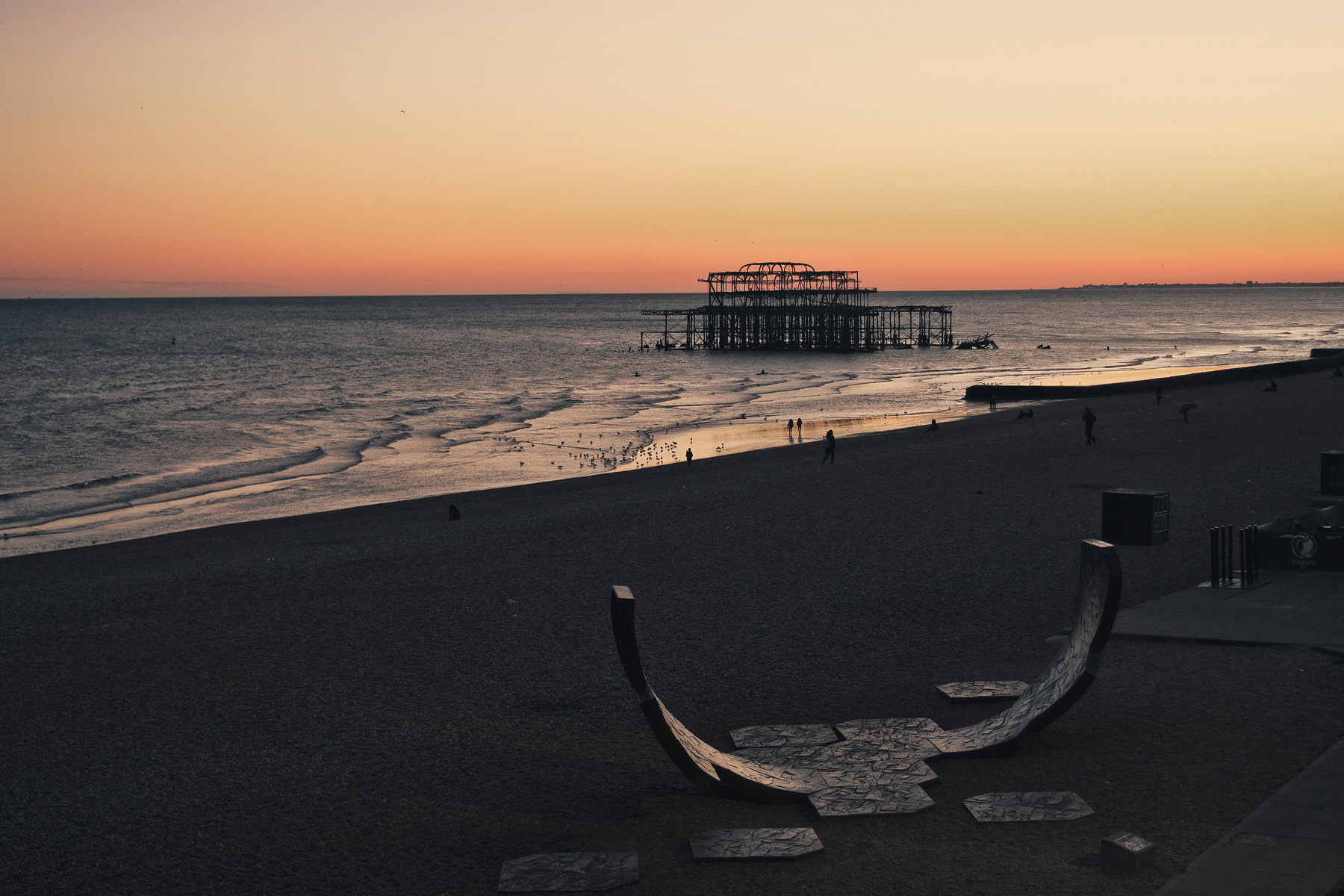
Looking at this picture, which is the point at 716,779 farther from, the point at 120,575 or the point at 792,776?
the point at 120,575

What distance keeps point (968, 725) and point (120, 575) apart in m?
11.8

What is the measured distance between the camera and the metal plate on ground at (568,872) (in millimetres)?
5062

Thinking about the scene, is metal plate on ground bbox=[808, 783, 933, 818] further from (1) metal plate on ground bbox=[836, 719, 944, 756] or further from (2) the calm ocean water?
(2) the calm ocean water

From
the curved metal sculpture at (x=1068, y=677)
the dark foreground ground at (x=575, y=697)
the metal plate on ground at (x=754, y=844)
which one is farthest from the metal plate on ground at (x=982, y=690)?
the metal plate on ground at (x=754, y=844)

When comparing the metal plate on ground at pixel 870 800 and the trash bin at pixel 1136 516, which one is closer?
the metal plate on ground at pixel 870 800

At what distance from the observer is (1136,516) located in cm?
1302

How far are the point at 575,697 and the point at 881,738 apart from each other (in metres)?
2.57

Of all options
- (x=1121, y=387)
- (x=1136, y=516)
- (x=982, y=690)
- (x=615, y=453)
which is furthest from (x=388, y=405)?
(x=982, y=690)

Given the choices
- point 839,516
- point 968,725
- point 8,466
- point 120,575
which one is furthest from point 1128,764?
point 8,466

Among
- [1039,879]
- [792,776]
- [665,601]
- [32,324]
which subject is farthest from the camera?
[32,324]

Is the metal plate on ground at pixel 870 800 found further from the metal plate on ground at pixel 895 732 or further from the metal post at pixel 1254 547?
the metal post at pixel 1254 547

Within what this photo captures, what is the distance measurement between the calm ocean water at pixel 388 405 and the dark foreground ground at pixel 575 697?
9984mm

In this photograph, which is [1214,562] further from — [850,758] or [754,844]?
[754,844]

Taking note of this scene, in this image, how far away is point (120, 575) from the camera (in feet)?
46.6
